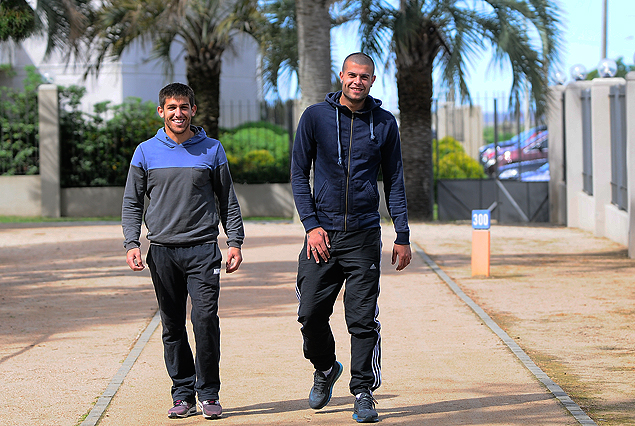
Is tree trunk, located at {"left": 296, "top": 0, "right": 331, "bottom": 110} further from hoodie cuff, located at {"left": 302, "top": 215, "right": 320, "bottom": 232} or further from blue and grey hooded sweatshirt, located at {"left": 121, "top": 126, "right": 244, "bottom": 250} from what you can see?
hoodie cuff, located at {"left": 302, "top": 215, "right": 320, "bottom": 232}

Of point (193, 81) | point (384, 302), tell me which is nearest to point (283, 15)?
point (193, 81)

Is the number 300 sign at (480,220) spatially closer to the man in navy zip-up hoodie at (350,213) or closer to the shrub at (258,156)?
the man in navy zip-up hoodie at (350,213)

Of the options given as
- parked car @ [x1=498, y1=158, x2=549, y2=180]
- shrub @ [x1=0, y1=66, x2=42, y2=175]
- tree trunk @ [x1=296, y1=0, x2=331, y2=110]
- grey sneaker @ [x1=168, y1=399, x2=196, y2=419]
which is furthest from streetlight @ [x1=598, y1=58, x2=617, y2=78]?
shrub @ [x1=0, y1=66, x2=42, y2=175]

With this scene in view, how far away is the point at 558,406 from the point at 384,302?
3844 mm

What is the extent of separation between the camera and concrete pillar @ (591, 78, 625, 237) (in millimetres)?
14938

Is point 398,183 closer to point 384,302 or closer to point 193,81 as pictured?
point 384,302

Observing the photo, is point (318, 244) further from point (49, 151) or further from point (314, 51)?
point (49, 151)

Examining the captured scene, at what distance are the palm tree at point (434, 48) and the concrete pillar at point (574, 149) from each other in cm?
57

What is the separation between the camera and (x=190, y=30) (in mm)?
19281

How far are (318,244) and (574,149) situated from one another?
44.2ft

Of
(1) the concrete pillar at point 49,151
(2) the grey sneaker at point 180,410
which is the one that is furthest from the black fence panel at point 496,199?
(2) the grey sneaker at point 180,410

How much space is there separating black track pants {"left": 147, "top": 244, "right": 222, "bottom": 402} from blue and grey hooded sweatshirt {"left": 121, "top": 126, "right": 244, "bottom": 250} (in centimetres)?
9

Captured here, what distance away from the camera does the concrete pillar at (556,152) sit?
714 inches

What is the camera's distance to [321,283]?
4848 mm
